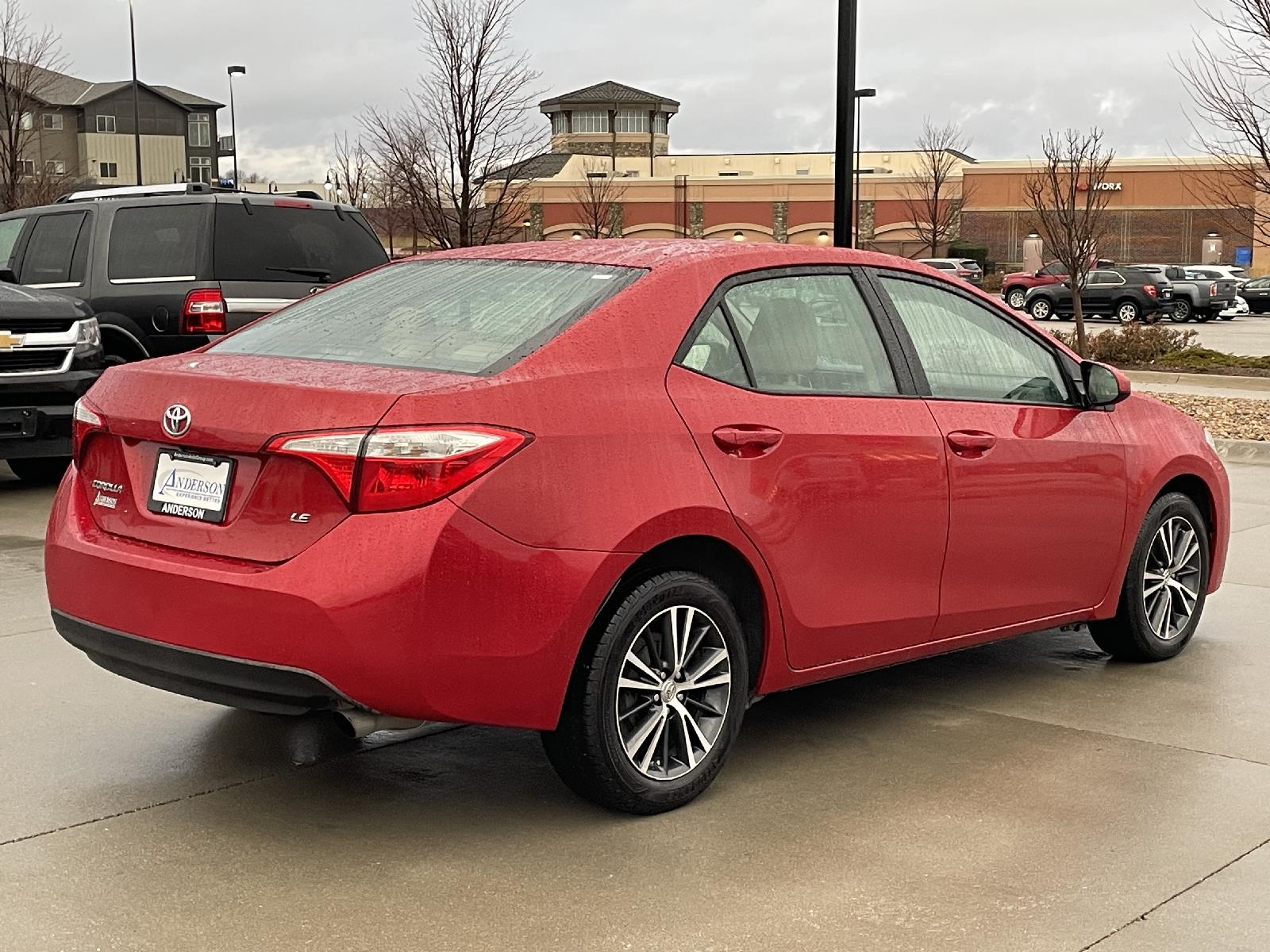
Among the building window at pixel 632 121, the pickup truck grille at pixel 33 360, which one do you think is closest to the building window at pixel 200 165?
the building window at pixel 632 121

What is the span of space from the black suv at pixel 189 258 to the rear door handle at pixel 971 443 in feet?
22.9

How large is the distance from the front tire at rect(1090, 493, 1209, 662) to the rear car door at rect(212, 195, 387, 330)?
21.0ft

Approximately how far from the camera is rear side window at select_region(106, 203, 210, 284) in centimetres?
1162

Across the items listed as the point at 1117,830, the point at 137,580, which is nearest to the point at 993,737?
the point at 1117,830

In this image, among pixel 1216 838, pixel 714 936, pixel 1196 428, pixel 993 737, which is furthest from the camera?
pixel 1196 428

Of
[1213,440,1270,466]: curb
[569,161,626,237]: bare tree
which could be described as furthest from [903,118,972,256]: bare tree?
[1213,440,1270,466]: curb

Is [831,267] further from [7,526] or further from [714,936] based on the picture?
[7,526]

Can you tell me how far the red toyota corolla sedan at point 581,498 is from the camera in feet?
13.1

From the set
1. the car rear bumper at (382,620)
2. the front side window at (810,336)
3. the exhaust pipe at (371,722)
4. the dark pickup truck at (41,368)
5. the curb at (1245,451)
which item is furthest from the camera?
the curb at (1245,451)

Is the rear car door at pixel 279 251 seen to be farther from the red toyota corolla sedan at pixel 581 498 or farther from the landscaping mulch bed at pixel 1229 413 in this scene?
the landscaping mulch bed at pixel 1229 413

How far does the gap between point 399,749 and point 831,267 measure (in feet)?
6.85

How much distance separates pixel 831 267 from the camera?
17.3 feet

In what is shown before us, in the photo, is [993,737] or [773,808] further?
[993,737]

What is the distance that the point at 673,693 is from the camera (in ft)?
14.7
